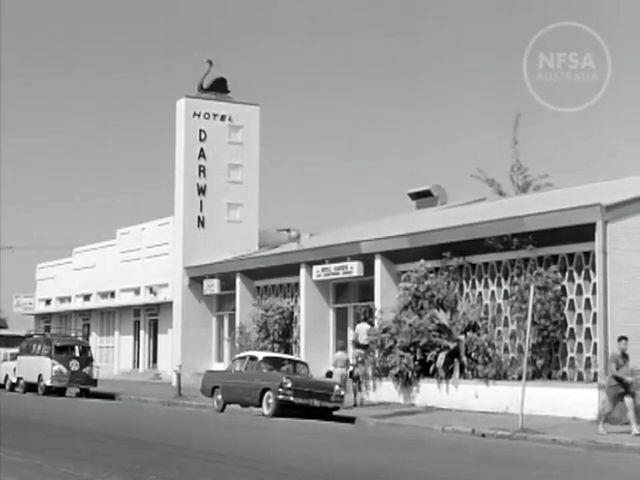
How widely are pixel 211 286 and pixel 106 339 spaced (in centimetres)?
1268

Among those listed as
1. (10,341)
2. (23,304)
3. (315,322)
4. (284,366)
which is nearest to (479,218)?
(315,322)

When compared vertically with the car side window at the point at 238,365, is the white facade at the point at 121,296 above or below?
above

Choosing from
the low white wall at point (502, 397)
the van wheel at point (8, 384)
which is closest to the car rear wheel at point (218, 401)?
the low white wall at point (502, 397)

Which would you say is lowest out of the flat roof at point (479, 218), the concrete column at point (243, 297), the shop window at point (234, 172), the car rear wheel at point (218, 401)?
the car rear wheel at point (218, 401)

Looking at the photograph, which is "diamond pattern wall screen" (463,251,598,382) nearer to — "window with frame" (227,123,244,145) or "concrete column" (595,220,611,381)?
"concrete column" (595,220,611,381)

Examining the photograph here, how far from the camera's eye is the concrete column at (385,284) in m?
29.1

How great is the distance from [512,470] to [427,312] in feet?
42.0

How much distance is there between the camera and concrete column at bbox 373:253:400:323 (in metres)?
29.1

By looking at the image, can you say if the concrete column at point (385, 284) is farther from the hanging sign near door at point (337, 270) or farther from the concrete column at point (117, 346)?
the concrete column at point (117, 346)

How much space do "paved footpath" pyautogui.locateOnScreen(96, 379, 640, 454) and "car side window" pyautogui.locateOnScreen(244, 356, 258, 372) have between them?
2.33 m

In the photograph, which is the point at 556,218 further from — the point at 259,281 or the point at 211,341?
the point at 211,341

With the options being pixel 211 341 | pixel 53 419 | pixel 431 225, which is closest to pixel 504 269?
pixel 431 225

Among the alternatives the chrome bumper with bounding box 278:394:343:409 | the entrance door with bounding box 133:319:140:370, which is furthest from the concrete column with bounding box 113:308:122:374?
A: the chrome bumper with bounding box 278:394:343:409

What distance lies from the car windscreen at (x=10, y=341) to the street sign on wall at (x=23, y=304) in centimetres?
1867
